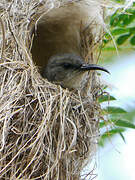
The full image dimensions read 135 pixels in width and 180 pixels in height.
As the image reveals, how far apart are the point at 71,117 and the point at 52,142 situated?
0.26 meters

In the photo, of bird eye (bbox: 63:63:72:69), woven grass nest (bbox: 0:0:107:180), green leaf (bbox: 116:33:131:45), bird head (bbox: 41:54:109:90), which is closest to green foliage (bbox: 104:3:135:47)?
green leaf (bbox: 116:33:131:45)

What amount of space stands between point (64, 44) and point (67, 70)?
17.7 inches

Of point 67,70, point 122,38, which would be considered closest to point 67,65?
point 67,70

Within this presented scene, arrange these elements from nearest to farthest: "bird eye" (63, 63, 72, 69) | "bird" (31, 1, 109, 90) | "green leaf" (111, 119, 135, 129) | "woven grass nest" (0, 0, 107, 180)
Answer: "woven grass nest" (0, 0, 107, 180) → "green leaf" (111, 119, 135, 129) → "bird" (31, 1, 109, 90) → "bird eye" (63, 63, 72, 69)

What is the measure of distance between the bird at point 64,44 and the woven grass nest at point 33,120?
0.34 m

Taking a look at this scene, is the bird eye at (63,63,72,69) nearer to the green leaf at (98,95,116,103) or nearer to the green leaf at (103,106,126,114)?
the green leaf at (98,95,116,103)

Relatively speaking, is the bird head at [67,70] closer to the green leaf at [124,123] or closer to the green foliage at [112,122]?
the green foliage at [112,122]

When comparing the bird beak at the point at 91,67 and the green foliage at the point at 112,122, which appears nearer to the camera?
the green foliage at the point at 112,122

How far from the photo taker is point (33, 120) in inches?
94.0

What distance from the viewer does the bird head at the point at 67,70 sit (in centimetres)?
316

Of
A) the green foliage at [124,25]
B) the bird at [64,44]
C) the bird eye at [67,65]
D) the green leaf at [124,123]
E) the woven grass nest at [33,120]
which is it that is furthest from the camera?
the bird eye at [67,65]

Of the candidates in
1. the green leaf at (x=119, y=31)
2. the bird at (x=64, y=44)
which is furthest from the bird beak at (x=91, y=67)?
the green leaf at (x=119, y=31)

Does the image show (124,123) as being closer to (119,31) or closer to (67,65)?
(119,31)

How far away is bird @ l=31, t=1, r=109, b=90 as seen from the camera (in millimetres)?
3127
